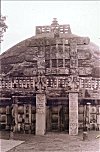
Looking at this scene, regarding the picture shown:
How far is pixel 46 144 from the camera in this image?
Answer: 13734 mm

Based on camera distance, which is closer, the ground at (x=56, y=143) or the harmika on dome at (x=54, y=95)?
the ground at (x=56, y=143)

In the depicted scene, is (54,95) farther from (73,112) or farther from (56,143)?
(56,143)

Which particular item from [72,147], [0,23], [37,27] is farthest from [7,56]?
[72,147]

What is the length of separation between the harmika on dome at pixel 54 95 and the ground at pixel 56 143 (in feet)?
2.67

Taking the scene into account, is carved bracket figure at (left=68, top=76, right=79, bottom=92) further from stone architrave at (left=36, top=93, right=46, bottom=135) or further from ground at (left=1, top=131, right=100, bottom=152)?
ground at (left=1, top=131, right=100, bottom=152)

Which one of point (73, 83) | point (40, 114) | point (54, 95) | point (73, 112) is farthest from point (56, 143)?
point (73, 83)

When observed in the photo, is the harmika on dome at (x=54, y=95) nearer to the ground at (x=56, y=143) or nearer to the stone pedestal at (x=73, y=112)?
the stone pedestal at (x=73, y=112)

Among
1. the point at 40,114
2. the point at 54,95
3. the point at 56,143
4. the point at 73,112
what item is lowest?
the point at 56,143

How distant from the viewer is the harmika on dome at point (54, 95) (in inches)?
666

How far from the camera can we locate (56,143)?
14.0 metres

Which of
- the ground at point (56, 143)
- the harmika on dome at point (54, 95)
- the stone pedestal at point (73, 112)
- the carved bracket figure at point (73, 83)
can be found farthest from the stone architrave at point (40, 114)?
the carved bracket figure at point (73, 83)

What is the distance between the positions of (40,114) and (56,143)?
3.13 meters

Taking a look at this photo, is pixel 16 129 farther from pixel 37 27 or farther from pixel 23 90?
pixel 37 27

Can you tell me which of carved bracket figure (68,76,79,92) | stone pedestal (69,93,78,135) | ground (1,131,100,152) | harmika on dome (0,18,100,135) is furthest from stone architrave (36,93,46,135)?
carved bracket figure (68,76,79,92)
